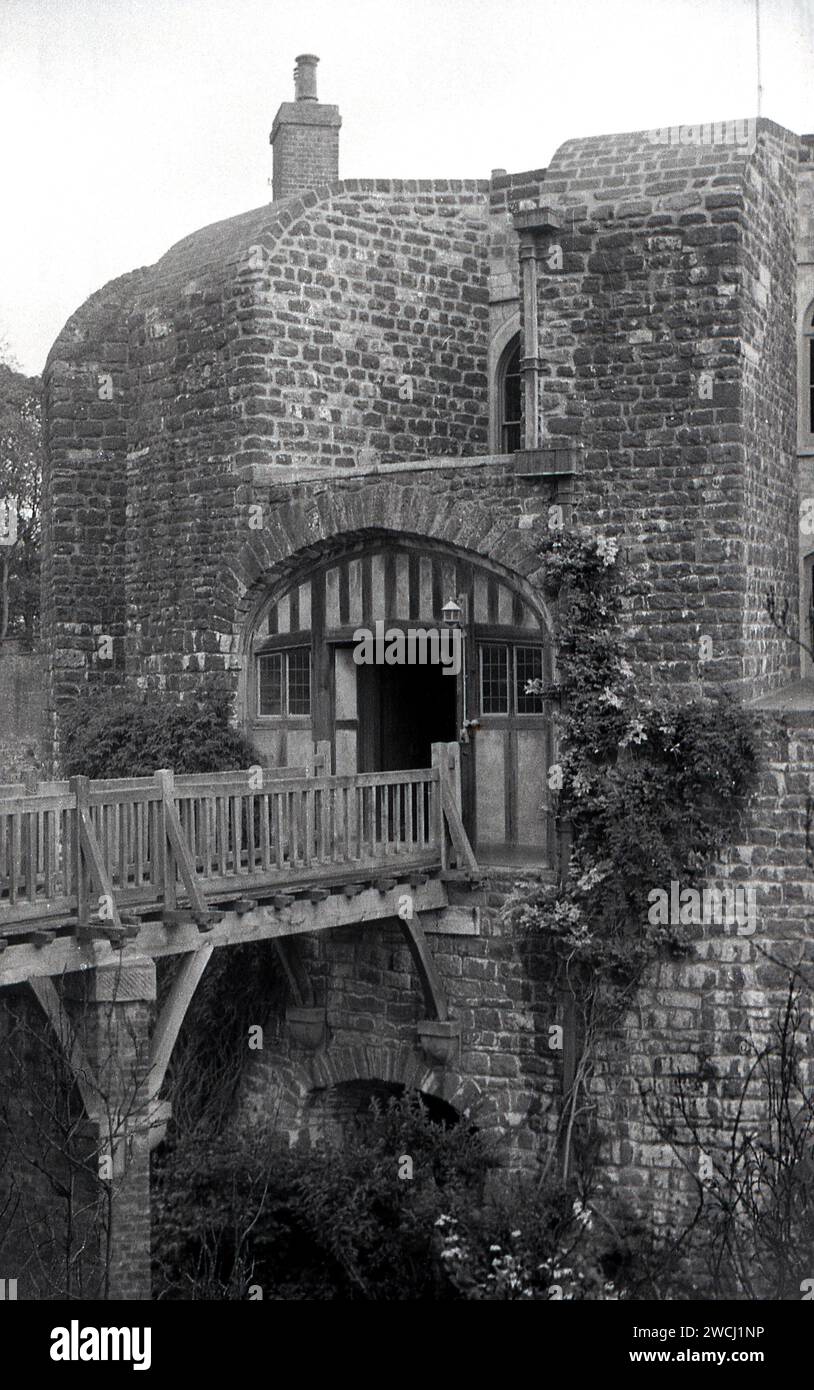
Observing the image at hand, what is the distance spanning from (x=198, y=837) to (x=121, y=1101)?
7.26 ft

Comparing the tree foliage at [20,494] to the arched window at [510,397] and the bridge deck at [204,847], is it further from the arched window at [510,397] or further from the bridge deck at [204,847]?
the bridge deck at [204,847]

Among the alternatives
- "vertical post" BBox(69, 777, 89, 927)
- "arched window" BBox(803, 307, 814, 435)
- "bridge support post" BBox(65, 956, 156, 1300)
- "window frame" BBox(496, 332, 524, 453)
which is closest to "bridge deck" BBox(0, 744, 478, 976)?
"vertical post" BBox(69, 777, 89, 927)

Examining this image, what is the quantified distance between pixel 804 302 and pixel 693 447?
3.36 m

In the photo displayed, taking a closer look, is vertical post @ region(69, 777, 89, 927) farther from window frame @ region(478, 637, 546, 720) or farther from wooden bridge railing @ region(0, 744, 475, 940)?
window frame @ region(478, 637, 546, 720)

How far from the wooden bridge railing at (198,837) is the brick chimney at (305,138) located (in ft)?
30.8

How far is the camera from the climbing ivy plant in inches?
642

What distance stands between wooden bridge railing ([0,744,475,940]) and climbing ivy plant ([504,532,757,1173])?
105 centimetres

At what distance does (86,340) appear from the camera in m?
21.4

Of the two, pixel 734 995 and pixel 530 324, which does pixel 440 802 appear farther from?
pixel 530 324

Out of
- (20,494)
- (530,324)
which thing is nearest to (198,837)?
(530,324)

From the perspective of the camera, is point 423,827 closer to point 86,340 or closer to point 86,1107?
point 86,1107
